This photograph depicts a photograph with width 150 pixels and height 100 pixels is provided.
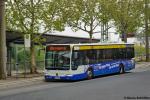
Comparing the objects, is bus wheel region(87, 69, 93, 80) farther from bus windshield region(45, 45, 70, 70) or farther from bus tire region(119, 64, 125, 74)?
bus tire region(119, 64, 125, 74)

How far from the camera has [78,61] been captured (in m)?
29.1

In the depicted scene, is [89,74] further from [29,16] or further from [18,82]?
[29,16]

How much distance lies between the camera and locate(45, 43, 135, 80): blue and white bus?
28.6m

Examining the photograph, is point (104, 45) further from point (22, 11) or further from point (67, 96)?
point (67, 96)

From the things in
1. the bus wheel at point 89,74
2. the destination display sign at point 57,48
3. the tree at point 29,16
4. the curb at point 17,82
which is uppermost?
the tree at point 29,16

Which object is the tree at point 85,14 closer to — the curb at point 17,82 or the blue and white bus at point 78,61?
the blue and white bus at point 78,61

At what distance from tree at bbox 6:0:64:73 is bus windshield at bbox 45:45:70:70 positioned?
13.5 ft

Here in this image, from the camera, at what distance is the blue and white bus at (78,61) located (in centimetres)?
2861

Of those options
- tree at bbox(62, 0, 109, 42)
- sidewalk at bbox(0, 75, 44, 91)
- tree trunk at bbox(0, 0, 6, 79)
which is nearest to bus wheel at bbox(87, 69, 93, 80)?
sidewalk at bbox(0, 75, 44, 91)

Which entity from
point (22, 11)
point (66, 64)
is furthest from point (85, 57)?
point (22, 11)

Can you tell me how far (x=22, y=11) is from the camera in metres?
33.0

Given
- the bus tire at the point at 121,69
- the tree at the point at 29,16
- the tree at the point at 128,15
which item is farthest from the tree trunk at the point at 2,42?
the tree at the point at 128,15

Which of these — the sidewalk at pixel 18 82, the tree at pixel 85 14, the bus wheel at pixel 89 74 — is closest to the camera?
the sidewalk at pixel 18 82

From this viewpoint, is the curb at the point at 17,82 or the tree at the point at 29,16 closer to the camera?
the curb at the point at 17,82
